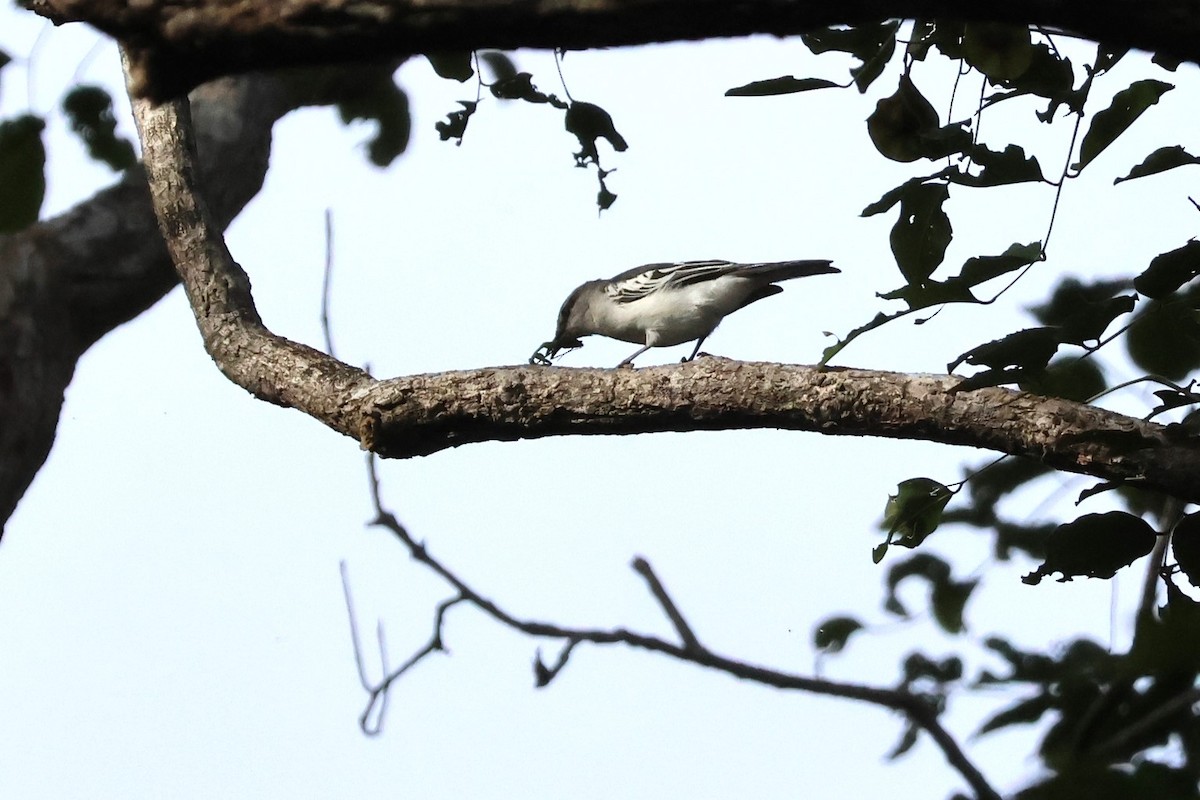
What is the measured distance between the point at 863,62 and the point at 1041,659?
5.79ft

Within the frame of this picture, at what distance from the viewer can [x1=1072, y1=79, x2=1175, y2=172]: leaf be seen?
248cm

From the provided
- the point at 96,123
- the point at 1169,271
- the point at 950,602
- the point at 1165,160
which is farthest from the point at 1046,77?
the point at 96,123

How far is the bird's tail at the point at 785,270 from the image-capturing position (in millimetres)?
5730

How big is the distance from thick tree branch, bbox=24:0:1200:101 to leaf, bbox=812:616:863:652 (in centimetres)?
199

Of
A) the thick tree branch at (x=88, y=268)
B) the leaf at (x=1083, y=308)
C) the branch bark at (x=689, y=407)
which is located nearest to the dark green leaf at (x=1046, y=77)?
the leaf at (x=1083, y=308)

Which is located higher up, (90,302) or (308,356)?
(90,302)

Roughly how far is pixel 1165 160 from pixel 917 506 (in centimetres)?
96

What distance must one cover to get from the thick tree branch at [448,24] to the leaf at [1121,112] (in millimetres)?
1312

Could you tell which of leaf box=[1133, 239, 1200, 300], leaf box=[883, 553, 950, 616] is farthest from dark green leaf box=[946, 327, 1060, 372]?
leaf box=[883, 553, 950, 616]

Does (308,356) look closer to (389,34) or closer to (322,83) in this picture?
(322,83)

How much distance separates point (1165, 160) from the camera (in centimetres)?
244

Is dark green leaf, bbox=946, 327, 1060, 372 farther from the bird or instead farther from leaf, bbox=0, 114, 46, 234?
the bird

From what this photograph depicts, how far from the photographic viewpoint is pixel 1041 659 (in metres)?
1.32

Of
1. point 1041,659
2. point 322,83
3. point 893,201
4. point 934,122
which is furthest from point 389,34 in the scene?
point 322,83
